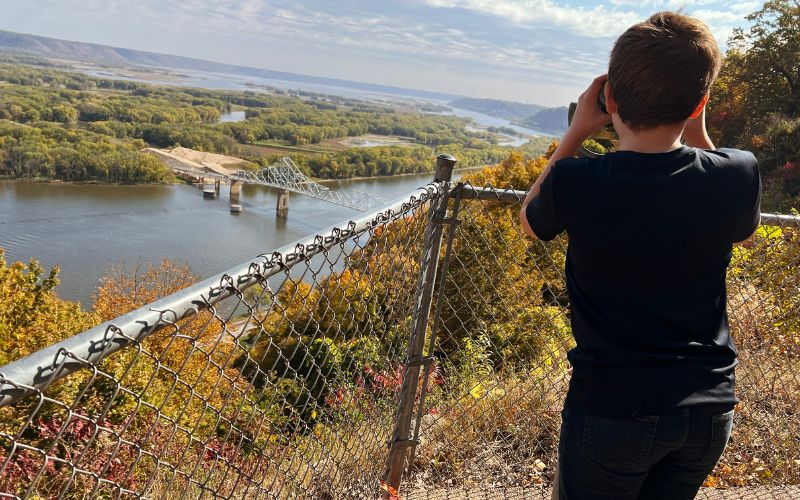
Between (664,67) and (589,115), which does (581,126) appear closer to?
(589,115)

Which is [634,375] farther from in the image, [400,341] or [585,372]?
[400,341]

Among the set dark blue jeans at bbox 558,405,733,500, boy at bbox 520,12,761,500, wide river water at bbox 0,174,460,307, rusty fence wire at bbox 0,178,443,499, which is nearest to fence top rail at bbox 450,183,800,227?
rusty fence wire at bbox 0,178,443,499

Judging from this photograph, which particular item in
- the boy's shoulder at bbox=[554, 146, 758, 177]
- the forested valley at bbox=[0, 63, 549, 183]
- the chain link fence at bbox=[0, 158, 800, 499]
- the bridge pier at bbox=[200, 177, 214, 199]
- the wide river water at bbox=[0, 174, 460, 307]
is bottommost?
the wide river water at bbox=[0, 174, 460, 307]

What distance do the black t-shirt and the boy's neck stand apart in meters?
0.02

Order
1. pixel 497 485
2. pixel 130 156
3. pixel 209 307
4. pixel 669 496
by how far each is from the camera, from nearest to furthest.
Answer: pixel 209 307
pixel 669 496
pixel 497 485
pixel 130 156

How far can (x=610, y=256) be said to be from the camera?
1.05m

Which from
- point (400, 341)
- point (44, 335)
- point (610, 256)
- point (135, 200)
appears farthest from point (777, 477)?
point (135, 200)

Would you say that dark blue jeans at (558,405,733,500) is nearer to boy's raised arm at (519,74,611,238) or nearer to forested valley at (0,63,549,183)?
boy's raised arm at (519,74,611,238)

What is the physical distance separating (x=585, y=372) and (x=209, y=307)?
0.69 meters

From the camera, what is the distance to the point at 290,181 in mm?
54375

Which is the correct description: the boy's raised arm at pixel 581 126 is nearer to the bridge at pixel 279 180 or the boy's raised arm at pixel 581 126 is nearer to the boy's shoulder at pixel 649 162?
the boy's shoulder at pixel 649 162

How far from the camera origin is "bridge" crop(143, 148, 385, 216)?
161 ft

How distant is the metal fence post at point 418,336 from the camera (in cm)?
198

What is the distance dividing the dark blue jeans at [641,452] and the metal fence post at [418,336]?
92cm
